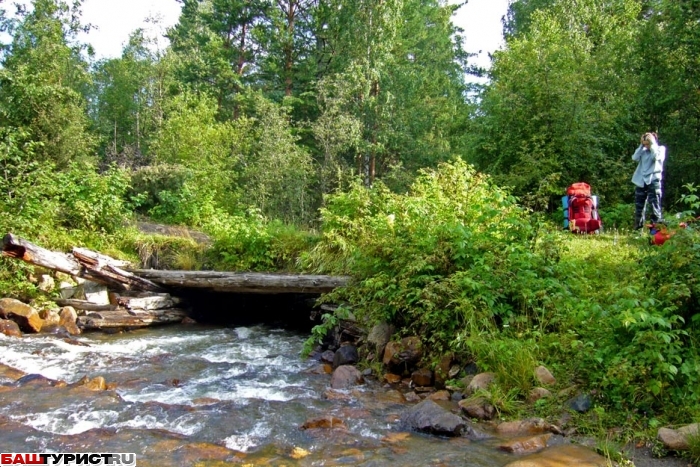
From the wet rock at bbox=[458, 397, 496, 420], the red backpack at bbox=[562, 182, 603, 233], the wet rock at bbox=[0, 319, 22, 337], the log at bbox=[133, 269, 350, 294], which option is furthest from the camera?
the red backpack at bbox=[562, 182, 603, 233]

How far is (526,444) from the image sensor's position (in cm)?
444

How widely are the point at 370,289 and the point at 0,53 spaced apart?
2864 centimetres

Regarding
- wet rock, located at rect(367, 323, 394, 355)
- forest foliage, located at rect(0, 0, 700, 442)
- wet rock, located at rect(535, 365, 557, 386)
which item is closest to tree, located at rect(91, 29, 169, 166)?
forest foliage, located at rect(0, 0, 700, 442)

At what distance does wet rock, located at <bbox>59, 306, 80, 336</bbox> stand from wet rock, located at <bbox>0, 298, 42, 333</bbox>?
40 centimetres

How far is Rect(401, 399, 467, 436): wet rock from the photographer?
4.78 m

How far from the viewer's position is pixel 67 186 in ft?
41.5

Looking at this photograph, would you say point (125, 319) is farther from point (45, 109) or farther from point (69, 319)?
point (45, 109)

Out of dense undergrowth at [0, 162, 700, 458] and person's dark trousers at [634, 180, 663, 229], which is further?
person's dark trousers at [634, 180, 663, 229]

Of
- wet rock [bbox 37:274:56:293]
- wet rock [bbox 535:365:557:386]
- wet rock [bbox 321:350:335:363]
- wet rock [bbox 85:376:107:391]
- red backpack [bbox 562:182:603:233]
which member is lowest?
wet rock [bbox 321:350:335:363]

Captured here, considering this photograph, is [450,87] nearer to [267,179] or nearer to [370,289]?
[267,179]

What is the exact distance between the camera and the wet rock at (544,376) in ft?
17.3

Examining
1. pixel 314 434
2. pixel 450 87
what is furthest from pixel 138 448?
pixel 450 87

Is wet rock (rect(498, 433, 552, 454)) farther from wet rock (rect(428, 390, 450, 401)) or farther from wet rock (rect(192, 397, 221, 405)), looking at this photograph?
wet rock (rect(192, 397, 221, 405))

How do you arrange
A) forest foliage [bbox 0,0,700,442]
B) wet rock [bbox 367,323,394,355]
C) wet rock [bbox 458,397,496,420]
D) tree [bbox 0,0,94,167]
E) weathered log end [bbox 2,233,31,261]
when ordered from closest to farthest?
wet rock [bbox 458,397,496,420] → forest foliage [bbox 0,0,700,442] → wet rock [bbox 367,323,394,355] → weathered log end [bbox 2,233,31,261] → tree [bbox 0,0,94,167]
